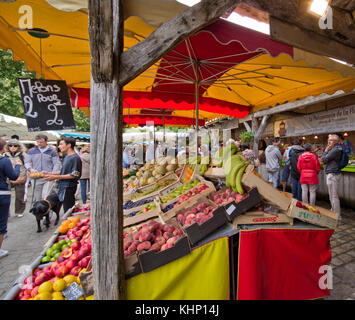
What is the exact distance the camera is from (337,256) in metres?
3.18

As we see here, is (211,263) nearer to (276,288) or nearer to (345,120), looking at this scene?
(276,288)

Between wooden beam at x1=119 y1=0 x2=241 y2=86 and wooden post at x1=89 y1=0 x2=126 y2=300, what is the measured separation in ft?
0.35

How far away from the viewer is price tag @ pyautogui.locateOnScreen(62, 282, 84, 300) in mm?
1724

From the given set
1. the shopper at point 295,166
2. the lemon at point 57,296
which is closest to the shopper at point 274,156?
the shopper at point 295,166

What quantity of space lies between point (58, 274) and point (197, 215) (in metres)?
1.50

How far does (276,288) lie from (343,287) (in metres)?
1.13

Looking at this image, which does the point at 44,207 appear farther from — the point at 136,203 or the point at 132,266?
the point at 132,266

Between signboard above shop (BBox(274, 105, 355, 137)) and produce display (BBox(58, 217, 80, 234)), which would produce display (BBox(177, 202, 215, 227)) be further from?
signboard above shop (BBox(274, 105, 355, 137))

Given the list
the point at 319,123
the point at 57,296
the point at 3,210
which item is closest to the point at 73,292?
the point at 57,296

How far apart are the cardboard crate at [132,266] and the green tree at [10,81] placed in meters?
7.67

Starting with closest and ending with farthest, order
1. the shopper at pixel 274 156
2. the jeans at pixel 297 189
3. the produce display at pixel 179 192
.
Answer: the produce display at pixel 179 192, the jeans at pixel 297 189, the shopper at pixel 274 156

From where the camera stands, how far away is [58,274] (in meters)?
1.98

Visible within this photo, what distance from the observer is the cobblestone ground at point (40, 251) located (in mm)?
2582

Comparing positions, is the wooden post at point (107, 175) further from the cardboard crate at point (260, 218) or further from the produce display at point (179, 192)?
the produce display at point (179, 192)
